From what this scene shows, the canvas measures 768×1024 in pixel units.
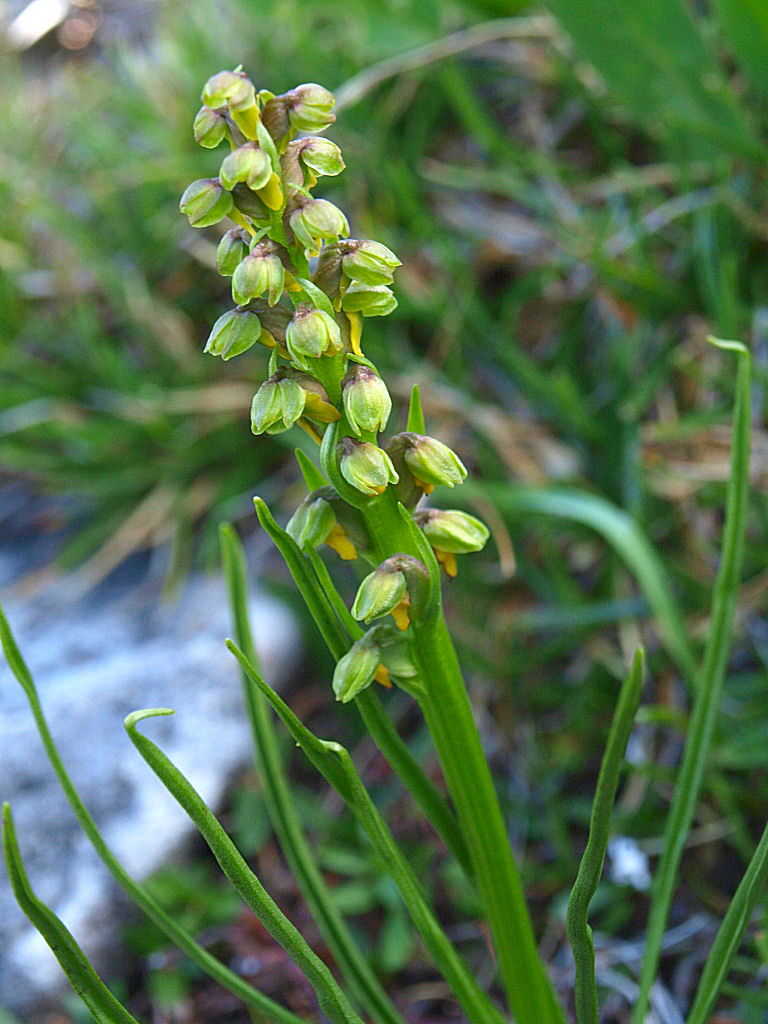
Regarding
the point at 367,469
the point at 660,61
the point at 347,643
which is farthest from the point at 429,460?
the point at 660,61

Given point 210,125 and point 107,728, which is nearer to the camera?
point 210,125

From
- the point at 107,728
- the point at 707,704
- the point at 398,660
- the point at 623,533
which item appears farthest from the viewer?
the point at 107,728

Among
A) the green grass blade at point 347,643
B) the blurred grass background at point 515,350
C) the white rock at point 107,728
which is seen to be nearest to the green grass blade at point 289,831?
the green grass blade at point 347,643

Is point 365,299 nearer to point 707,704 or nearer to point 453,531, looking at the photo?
point 453,531

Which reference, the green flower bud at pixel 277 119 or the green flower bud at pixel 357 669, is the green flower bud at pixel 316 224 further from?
the green flower bud at pixel 357 669

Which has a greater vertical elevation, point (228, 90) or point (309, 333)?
point (228, 90)

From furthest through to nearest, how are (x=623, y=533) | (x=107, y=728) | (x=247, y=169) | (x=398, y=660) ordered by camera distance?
(x=107, y=728)
(x=623, y=533)
(x=398, y=660)
(x=247, y=169)

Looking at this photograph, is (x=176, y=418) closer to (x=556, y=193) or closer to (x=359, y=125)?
(x=359, y=125)
